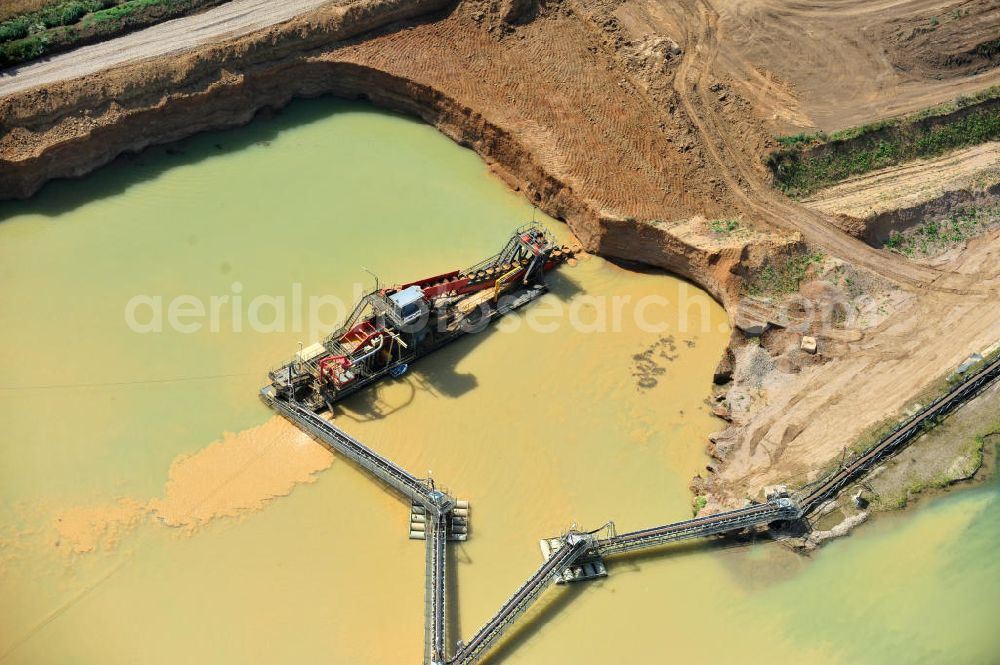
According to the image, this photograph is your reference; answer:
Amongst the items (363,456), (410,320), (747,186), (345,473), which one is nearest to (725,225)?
(747,186)

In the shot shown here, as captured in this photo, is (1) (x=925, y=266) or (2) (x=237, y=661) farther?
(1) (x=925, y=266)

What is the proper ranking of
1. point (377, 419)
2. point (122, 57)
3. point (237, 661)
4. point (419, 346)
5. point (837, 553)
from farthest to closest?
point (122, 57) → point (419, 346) → point (377, 419) → point (837, 553) → point (237, 661)

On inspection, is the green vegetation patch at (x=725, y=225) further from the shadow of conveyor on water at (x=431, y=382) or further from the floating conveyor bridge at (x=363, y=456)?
the floating conveyor bridge at (x=363, y=456)

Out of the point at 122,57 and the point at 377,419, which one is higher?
the point at 122,57

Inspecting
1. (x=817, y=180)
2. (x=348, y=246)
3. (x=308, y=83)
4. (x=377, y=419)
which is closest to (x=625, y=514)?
(x=377, y=419)

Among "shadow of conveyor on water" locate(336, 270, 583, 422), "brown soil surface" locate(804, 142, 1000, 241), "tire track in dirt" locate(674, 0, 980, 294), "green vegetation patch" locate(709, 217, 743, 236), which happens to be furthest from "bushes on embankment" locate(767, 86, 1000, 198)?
"shadow of conveyor on water" locate(336, 270, 583, 422)

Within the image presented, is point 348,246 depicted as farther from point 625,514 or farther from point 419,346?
point 625,514

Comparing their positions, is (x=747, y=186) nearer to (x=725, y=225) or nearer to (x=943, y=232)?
(x=725, y=225)
